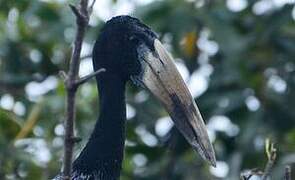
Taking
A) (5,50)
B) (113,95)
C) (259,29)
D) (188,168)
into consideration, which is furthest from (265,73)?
(113,95)

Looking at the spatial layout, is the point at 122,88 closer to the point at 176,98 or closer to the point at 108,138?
the point at 108,138

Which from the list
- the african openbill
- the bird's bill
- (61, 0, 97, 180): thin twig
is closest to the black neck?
the african openbill

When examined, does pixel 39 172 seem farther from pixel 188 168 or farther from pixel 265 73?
pixel 265 73

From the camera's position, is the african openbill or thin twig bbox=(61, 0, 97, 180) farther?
the african openbill

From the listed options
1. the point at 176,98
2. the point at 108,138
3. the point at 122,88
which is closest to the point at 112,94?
the point at 122,88

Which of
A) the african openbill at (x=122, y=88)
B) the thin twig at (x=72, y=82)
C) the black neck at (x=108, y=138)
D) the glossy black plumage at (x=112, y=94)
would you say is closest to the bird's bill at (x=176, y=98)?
the african openbill at (x=122, y=88)

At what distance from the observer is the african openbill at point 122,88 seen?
6.47m

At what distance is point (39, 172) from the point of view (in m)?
8.59

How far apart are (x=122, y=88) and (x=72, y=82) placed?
6.66ft

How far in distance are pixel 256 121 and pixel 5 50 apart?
2.14 m

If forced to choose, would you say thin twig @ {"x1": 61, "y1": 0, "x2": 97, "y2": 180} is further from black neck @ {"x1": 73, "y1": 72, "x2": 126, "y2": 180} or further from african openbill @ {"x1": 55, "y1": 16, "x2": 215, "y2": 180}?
black neck @ {"x1": 73, "y1": 72, "x2": 126, "y2": 180}

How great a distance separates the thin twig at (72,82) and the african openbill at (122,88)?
62.6 inches

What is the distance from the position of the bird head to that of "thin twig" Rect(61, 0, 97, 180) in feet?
4.97

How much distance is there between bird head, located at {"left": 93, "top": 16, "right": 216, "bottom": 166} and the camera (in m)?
6.45
